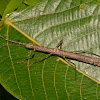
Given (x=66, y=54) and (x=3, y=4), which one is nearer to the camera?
(x=3, y=4)

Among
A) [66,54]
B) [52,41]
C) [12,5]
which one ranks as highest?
[12,5]

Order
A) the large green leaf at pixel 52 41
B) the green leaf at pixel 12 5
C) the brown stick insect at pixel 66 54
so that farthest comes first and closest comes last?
the brown stick insect at pixel 66 54 < the large green leaf at pixel 52 41 < the green leaf at pixel 12 5

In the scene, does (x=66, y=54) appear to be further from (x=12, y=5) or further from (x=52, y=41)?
(x=12, y=5)

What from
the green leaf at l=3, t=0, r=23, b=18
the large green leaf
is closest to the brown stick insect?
the large green leaf

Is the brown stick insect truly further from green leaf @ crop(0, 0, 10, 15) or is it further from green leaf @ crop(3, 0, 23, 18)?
green leaf @ crop(0, 0, 10, 15)

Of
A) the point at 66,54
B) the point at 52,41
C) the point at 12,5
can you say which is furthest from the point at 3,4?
the point at 66,54

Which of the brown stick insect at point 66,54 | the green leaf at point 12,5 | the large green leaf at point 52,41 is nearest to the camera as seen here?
the green leaf at point 12,5

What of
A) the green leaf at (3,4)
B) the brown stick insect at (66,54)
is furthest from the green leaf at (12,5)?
the brown stick insect at (66,54)

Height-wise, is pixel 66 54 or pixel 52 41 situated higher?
pixel 52 41

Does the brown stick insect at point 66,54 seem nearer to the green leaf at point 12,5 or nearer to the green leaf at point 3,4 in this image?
the green leaf at point 12,5
